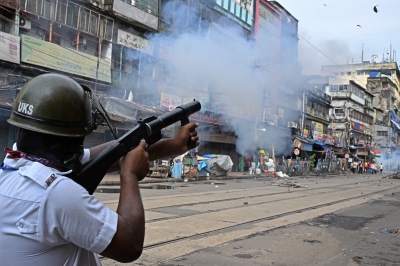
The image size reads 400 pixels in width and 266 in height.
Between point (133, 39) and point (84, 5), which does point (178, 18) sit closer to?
point (133, 39)

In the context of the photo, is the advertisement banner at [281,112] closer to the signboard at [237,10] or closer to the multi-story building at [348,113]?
the signboard at [237,10]

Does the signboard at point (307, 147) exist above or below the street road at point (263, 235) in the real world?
above

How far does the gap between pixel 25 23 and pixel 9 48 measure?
1.68m

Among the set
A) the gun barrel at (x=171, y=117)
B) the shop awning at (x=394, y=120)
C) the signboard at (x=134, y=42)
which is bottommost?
the gun barrel at (x=171, y=117)

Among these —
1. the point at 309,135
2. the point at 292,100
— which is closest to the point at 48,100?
the point at 292,100

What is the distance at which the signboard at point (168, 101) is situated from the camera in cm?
1936

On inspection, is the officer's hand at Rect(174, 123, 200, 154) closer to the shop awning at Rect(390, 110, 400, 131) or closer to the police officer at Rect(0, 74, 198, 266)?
the police officer at Rect(0, 74, 198, 266)

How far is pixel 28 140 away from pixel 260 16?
63.9ft

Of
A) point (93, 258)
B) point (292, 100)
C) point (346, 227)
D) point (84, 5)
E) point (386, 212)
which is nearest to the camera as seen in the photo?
point (93, 258)

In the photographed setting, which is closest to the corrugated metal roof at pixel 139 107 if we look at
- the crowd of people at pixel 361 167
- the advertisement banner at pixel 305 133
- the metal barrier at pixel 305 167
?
the metal barrier at pixel 305 167

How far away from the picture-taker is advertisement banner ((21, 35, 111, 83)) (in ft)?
48.0

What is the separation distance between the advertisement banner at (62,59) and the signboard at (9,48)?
0.29 metres

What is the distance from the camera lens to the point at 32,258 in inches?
47.6

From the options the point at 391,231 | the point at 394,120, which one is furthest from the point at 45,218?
the point at 394,120
